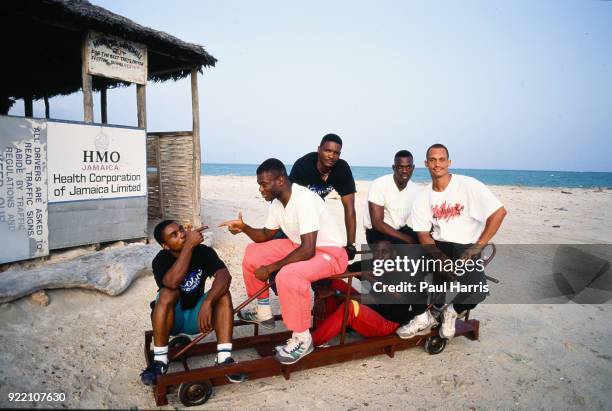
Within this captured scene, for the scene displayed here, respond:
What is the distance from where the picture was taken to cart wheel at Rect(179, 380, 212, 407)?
2.80 metres

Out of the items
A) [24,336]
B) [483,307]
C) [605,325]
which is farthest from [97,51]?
[605,325]

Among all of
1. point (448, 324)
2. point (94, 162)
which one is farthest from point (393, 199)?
point (94, 162)

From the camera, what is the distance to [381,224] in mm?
4637

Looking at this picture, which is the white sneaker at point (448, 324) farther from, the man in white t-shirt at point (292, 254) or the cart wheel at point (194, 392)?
the cart wheel at point (194, 392)

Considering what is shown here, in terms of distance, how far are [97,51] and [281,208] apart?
169 inches

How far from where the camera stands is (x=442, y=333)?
3.71 metres

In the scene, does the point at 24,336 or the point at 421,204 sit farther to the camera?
the point at 421,204

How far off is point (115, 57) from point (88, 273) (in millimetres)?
3424

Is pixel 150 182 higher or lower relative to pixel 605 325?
higher

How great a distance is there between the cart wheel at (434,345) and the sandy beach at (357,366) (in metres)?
0.06

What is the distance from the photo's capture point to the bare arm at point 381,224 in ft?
14.8

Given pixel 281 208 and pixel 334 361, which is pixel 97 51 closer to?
pixel 281 208

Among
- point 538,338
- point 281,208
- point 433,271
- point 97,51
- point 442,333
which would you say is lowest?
point 538,338

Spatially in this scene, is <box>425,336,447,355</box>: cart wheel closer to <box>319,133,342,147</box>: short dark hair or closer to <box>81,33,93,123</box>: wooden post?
<box>319,133,342,147</box>: short dark hair
